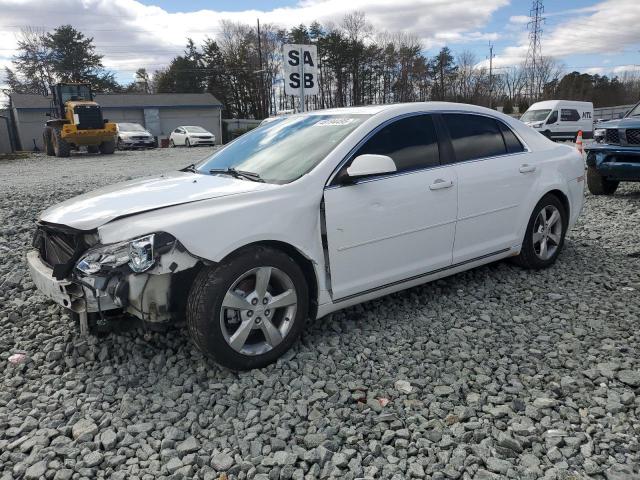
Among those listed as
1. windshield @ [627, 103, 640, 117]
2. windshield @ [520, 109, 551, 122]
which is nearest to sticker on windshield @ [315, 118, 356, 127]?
windshield @ [627, 103, 640, 117]

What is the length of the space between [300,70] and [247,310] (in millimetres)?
7559

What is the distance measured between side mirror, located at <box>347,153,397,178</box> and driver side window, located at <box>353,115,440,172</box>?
0.80 feet

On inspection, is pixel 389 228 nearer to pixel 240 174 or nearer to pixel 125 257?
pixel 240 174

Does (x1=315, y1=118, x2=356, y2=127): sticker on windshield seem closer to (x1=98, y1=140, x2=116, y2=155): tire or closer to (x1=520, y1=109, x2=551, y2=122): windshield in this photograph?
(x1=98, y1=140, x2=116, y2=155): tire

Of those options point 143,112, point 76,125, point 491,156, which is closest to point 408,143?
point 491,156

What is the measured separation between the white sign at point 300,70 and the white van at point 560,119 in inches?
641

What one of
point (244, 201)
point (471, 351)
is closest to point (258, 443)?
point (244, 201)

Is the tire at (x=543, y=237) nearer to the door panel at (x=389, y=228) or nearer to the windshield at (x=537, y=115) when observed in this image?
the door panel at (x=389, y=228)

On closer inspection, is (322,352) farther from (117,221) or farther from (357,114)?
(357,114)

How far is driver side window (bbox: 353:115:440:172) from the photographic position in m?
3.81

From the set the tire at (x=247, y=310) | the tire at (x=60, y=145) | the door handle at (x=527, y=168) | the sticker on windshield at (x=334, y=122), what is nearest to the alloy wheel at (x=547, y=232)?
the door handle at (x=527, y=168)

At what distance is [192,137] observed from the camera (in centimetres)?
3150

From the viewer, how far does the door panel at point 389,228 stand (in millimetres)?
3471

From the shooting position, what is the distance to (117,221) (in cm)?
305
